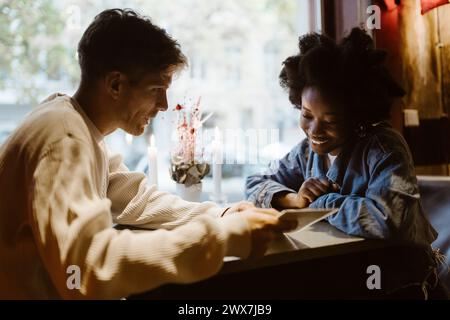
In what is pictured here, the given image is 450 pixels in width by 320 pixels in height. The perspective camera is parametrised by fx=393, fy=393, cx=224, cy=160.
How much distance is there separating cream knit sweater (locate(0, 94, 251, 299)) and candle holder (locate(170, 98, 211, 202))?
65 centimetres

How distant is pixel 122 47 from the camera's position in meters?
0.99

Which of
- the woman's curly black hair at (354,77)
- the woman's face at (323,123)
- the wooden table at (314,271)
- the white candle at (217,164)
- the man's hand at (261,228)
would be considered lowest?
the wooden table at (314,271)

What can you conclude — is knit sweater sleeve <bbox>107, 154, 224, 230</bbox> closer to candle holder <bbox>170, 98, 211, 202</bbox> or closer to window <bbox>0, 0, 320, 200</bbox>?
candle holder <bbox>170, 98, 211, 202</bbox>

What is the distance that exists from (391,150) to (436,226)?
462 mm

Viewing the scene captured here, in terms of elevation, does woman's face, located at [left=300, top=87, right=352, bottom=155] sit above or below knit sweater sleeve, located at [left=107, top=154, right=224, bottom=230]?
above

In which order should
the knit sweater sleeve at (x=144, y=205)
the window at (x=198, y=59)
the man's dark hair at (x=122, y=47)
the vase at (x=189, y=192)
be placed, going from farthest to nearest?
1. the window at (x=198, y=59)
2. the vase at (x=189, y=192)
3. the knit sweater sleeve at (x=144, y=205)
4. the man's dark hair at (x=122, y=47)

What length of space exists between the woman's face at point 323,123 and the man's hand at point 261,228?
46 cm

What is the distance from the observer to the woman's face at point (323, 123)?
48.5 inches

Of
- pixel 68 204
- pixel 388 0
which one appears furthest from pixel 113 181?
pixel 388 0

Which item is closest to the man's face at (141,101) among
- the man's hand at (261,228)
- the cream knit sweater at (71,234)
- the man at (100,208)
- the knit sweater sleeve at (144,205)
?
the man at (100,208)

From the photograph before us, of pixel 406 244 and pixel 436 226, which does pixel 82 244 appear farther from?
pixel 436 226

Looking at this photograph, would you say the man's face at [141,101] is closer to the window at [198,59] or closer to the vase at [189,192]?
the vase at [189,192]

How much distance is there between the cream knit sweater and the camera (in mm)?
705

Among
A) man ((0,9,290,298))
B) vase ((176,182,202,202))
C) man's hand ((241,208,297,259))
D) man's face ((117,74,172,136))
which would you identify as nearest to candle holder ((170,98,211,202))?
vase ((176,182,202,202))
